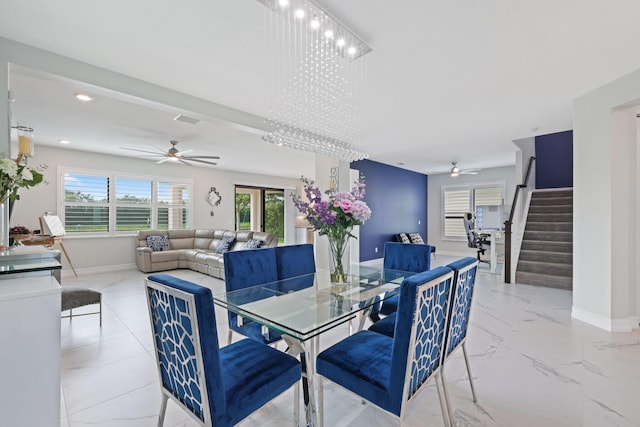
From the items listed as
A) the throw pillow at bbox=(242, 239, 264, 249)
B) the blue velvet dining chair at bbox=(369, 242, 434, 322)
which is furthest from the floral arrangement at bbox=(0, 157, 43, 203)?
the throw pillow at bbox=(242, 239, 264, 249)

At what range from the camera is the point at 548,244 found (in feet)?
17.3

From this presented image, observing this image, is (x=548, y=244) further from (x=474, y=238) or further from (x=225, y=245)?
(x=225, y=245)

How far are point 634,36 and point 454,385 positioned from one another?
2.94m

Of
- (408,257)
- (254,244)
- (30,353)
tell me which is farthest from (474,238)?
(30,353)

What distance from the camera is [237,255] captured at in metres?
2.26

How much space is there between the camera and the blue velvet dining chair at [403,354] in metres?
1.19

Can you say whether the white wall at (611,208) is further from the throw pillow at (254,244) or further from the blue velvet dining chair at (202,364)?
the throw pillow at (254,244)

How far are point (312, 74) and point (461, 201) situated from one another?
7.20 metres

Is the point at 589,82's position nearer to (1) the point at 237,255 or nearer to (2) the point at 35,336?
(1) the point at 237,255

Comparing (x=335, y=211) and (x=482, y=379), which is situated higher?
(x=335, y=211)

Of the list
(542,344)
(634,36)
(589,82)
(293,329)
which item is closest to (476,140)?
(589,82)

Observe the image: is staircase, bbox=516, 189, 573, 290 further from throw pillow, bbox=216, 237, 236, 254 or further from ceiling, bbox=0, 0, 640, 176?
throw pillow, bbox=216, 237, 236, 254

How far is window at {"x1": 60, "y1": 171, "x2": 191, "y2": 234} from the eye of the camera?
19.1ft

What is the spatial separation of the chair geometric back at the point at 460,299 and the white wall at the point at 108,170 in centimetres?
687
